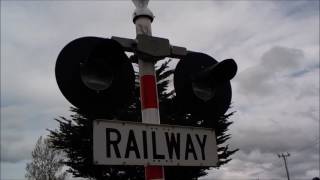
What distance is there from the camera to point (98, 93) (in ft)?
10.9

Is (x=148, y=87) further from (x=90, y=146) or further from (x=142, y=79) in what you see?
(x=90, y=146)

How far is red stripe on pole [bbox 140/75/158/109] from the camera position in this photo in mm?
3623

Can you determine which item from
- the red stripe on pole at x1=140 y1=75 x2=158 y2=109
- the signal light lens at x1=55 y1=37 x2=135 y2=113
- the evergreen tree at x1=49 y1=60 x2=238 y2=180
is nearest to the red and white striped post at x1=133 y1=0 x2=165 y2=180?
the red stripe on pole at x1=140 y1=75 x2=158 y2=109

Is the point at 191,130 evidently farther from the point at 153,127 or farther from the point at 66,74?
the point at 66,74

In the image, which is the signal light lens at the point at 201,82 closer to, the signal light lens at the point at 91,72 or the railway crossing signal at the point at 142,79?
the railway crossing signal at the point at 142,79

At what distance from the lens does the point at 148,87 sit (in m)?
3.68

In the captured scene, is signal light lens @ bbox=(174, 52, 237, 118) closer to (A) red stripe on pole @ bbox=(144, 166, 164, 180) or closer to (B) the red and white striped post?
(B) the red and white striped post

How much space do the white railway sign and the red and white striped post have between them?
0.50ft

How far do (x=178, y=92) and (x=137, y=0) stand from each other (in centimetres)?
98

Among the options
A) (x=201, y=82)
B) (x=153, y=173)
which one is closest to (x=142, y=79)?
(x=201, y=82)

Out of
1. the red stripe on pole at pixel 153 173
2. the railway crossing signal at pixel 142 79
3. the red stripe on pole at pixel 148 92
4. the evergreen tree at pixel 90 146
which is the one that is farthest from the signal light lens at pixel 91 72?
the evergreen tree at pixel 90 146

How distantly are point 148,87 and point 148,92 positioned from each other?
0.04 m

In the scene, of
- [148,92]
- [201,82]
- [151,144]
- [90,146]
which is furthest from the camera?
[90,146]

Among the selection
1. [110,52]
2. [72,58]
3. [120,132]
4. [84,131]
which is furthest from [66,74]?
A: [84,131]
